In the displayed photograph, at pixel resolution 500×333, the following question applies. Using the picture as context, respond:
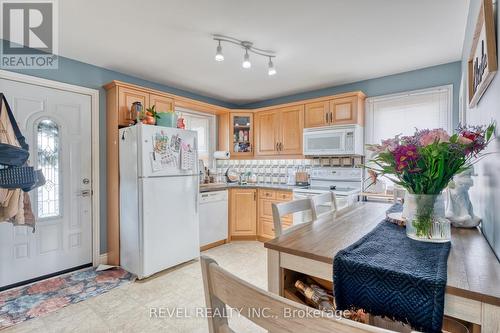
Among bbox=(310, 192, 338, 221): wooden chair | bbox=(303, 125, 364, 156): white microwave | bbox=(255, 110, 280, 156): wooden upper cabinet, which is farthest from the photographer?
Answer: bbox=(255, 110, 280, 156): wooden upper cabinet

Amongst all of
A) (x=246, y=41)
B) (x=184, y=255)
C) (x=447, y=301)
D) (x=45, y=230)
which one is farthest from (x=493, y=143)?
(x=45, y=230)

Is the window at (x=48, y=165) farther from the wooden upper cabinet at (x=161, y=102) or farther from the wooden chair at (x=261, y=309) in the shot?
the wooden chair at (x=261, y=309)

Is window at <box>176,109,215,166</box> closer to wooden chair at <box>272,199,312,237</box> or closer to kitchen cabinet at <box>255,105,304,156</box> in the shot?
kitchen cabinet at <box>255,105,304,156</box>

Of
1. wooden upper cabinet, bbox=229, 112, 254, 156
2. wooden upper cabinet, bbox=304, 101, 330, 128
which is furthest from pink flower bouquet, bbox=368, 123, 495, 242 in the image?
wooden upper cabinet, bbox=229, 112, 254, 156

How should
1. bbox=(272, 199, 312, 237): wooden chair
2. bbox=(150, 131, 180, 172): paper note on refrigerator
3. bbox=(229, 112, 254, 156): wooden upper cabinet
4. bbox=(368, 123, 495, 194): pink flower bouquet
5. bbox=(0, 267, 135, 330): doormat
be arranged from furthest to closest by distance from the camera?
bbox=(229, 112, 254, 156): wooden upper cabinet → bbox=(150, 131, 180, 172): paper note on refrigerator → bbox=(0, 267, 135, 330): doormat → bbox=(272, 199, 312, 237): wooden chair → bbox=(368, 123, 495, 194): pink flower bouquet

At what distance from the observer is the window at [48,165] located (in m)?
2.64

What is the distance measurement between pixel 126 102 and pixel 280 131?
229 centimetres

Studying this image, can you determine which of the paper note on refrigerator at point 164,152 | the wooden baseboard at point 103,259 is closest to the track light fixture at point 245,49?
the paper note on refrigerator at point 164,152

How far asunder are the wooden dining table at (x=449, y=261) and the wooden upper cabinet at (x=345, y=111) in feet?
7.19

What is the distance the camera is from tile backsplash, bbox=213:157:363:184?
378 cm

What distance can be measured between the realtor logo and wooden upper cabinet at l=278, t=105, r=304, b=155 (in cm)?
298

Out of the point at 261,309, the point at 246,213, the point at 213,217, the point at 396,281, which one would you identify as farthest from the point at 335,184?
the point at 261,309

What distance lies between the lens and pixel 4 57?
244 centimetres

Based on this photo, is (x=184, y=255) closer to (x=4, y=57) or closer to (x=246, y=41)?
(x=246, y=41)
